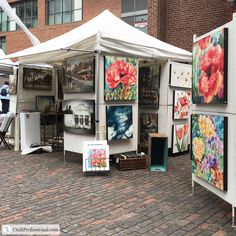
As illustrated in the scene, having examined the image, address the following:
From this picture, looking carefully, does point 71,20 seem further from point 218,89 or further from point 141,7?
point 218,89

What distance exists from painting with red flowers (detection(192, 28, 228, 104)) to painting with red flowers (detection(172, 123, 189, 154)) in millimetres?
3770

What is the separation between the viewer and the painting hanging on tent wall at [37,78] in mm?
9984

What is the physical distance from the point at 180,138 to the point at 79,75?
10.4ft

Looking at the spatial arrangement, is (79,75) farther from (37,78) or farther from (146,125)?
(37,78)

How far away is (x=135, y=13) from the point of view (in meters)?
19.4

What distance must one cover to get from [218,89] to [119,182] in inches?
105

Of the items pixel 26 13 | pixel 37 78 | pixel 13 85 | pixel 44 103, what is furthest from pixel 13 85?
pixel 26 13

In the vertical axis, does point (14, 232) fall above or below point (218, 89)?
below

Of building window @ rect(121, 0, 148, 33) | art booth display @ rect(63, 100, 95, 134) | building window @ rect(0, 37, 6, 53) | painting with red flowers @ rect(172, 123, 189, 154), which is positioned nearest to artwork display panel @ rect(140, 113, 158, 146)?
painting with red flowers @ rect(172, 123, 189, 154)

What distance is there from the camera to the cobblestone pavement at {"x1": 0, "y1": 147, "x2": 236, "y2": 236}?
4.18 meters

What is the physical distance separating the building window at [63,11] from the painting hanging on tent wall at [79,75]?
56.7 ft

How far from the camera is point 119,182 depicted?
247 inches

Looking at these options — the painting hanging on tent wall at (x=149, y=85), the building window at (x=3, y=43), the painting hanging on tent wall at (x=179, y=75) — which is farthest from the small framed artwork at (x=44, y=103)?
the building window at (x=3, y=43)

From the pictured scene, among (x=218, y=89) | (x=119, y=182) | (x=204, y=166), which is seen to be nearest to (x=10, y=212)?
(x=119, y=182)
